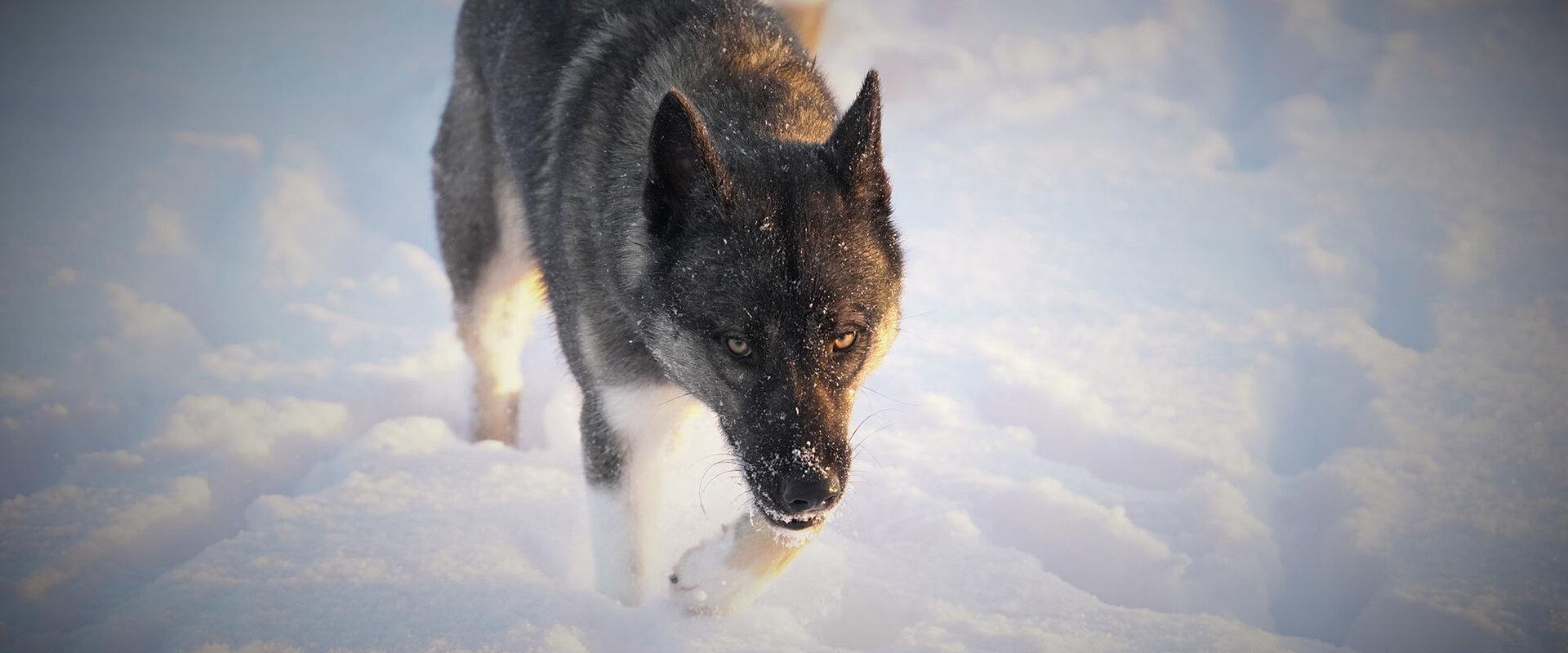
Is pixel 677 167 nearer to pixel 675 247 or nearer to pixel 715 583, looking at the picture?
pixel 675 247

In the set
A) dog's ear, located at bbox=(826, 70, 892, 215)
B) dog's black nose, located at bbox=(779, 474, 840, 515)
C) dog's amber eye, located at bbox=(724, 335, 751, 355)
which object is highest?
dog's ear, located at bbox=(826, 70, 892, 215)

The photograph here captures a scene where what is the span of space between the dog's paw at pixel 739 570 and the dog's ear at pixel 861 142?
112cm

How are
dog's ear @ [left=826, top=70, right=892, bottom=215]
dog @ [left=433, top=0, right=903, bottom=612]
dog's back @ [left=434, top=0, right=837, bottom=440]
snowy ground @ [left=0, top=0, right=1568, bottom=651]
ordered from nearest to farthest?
dog @ [left=433, top=0, right=903, bottom=612], dog's ear @ [left=826, top=70, right=892, bottom=215], dog's back @ [left=434, top=0, right=837, bottom=440], snowy ground @ [left=0, top=0, right=1568, bottom=651]

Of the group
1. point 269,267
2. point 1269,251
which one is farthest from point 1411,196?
point 269,267

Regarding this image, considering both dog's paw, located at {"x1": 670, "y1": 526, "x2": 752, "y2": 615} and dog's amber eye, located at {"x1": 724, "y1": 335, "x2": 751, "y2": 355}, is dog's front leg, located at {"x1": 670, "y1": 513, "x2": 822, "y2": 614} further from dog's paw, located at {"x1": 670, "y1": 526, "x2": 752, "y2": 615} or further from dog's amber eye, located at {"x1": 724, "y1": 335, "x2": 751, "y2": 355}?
dog's amber eye, located at {"x1": 724, "y1": 335, "x2": 751, "y2": 355}

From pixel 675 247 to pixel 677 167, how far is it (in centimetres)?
21

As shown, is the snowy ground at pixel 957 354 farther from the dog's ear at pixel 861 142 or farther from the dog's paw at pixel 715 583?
the dog's ear at pixel 861 142

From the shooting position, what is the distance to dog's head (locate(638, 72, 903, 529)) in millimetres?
1944

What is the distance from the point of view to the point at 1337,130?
19.6ft

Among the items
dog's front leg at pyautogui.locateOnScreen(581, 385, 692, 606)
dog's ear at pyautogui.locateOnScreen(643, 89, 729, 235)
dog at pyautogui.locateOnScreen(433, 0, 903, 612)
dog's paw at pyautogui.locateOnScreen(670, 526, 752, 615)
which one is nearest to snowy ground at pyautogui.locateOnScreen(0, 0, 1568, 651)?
dog's paw at pyautogui.locateOnScreen(670, 526, 752, 615)

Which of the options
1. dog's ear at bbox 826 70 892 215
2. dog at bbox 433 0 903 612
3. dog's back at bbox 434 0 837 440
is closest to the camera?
dog at bbox 433 0 903 612

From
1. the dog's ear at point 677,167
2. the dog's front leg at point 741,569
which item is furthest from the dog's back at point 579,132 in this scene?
the dog's front leg at point 741,569

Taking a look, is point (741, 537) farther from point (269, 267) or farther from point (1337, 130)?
point (1337, 130)

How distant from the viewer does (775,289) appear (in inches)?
76.5
